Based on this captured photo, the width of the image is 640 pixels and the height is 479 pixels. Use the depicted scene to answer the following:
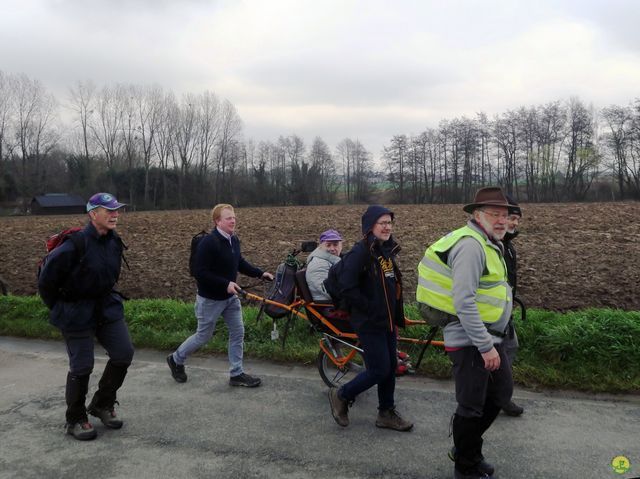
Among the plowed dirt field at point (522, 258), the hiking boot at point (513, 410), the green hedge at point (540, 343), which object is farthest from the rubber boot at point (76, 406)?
the plowed dirt field at point (522, 258)

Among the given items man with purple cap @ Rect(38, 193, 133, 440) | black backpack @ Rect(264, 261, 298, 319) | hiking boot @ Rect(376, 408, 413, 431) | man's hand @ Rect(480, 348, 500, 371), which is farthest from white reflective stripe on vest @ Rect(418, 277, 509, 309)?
man with purple cap @ Rect(38, 193, 133, 440)

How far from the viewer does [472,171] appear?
83.5 m

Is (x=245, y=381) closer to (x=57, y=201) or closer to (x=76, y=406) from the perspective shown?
(x=76, y=406)

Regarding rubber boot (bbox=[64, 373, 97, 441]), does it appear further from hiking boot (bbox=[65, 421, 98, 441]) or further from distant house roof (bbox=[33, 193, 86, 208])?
distant house roof (bbox=[33, 193, 86, 208])

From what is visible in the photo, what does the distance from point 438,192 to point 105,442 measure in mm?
80199

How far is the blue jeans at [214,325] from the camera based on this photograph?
17.1 feet

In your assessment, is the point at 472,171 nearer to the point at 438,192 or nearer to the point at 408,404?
the point at 438,192

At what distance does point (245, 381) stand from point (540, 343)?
317 cm

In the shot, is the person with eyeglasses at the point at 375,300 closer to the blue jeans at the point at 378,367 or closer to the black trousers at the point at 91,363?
the blue jeans at the point at 378,367

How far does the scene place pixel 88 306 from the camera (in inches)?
163

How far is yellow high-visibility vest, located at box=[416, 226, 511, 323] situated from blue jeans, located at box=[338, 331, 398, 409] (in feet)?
2.83

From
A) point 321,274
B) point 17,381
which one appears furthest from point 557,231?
point 17,381

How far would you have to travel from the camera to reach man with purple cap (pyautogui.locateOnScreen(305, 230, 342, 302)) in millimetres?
5137

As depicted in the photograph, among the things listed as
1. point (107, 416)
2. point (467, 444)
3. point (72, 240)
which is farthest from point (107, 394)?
point (467, 444)
